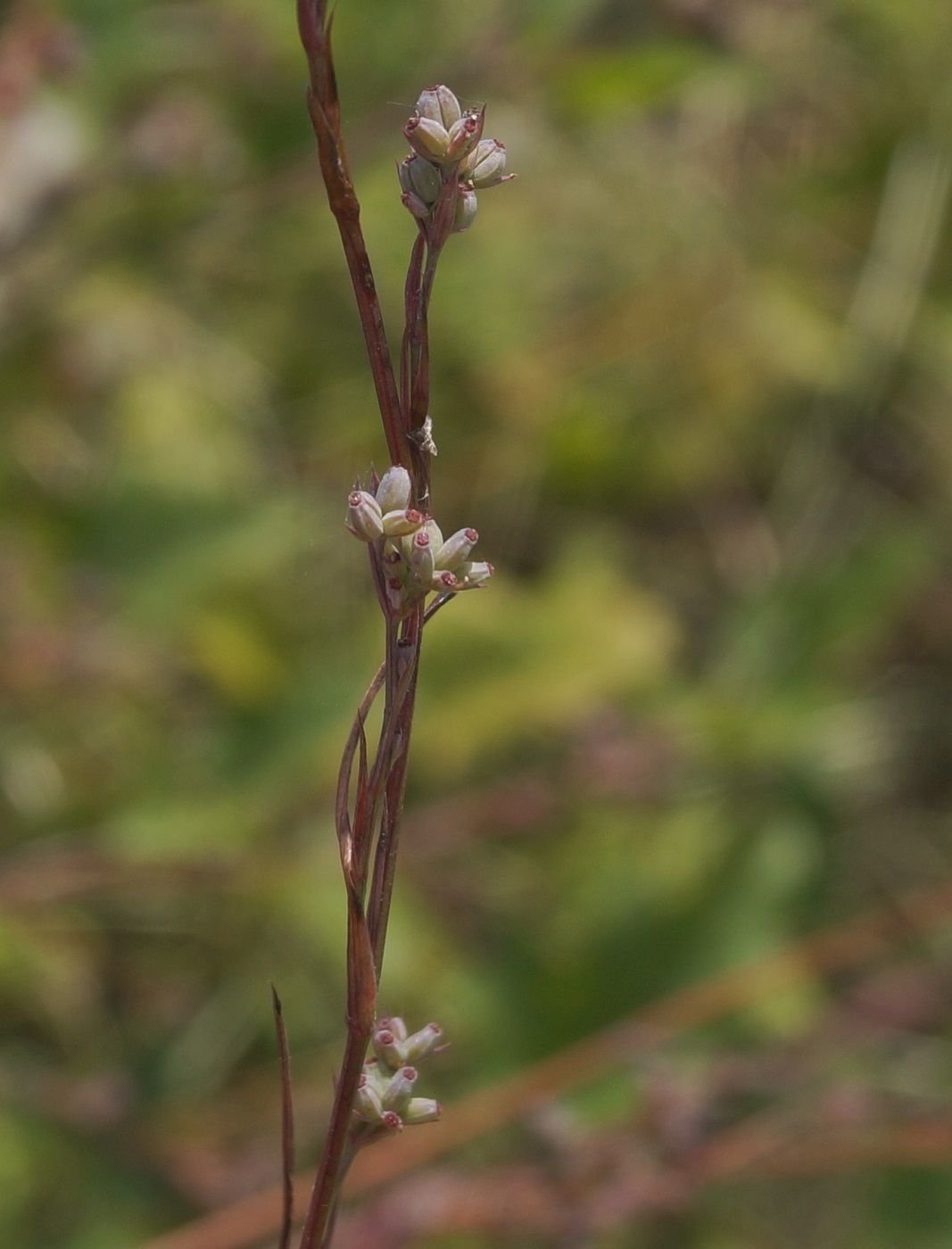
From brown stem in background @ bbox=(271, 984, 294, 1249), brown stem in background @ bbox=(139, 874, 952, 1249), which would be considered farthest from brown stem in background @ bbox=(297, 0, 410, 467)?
brown stem in background @ bbox=(139, 874, 952, 1249)

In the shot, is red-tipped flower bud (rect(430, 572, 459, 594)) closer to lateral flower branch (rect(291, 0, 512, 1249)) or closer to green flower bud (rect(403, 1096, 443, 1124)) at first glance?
lateral flower branch (rect(291, 0, 512, 1249))

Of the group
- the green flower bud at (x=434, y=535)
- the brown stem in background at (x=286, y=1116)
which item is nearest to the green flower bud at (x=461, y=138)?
the green flower bud at (x=434, y=535)

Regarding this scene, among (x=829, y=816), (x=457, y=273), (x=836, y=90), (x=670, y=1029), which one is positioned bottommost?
(x=670, y=1029)

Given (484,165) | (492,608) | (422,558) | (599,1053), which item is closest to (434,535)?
(422,558)

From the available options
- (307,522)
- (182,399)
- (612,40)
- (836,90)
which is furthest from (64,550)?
(836,90)

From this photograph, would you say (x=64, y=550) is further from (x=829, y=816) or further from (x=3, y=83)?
(x=829, y=816)
